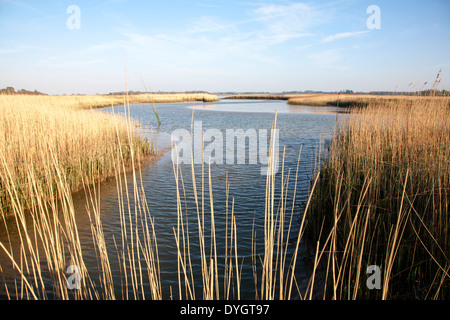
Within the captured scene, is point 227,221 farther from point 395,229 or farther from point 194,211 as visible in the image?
point 395,229

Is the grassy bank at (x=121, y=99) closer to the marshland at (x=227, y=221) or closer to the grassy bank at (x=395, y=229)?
the marshland at (x=227, y=221)

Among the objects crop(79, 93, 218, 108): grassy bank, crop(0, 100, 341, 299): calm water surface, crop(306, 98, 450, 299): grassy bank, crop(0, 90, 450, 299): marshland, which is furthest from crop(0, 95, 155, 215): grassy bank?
crop(306, 98, 450, 299): grassy bank

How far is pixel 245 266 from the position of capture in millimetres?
3707

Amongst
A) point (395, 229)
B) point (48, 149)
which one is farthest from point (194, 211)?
point (395, 229)

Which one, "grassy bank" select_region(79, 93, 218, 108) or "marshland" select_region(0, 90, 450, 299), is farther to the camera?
"grassy bank" select_region(79, 93, 218, 108)

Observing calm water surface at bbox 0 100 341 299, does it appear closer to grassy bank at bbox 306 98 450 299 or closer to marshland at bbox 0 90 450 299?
marshland at bbox 0 90 450 299

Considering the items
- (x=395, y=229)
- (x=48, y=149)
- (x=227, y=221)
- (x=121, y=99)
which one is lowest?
(x=227, y=221)

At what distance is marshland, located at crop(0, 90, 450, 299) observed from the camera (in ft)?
7.27

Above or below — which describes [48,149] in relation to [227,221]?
above

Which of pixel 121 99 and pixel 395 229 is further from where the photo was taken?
pixel 121 99

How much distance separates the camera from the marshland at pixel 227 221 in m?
2.21

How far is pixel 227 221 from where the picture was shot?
5176 mm
